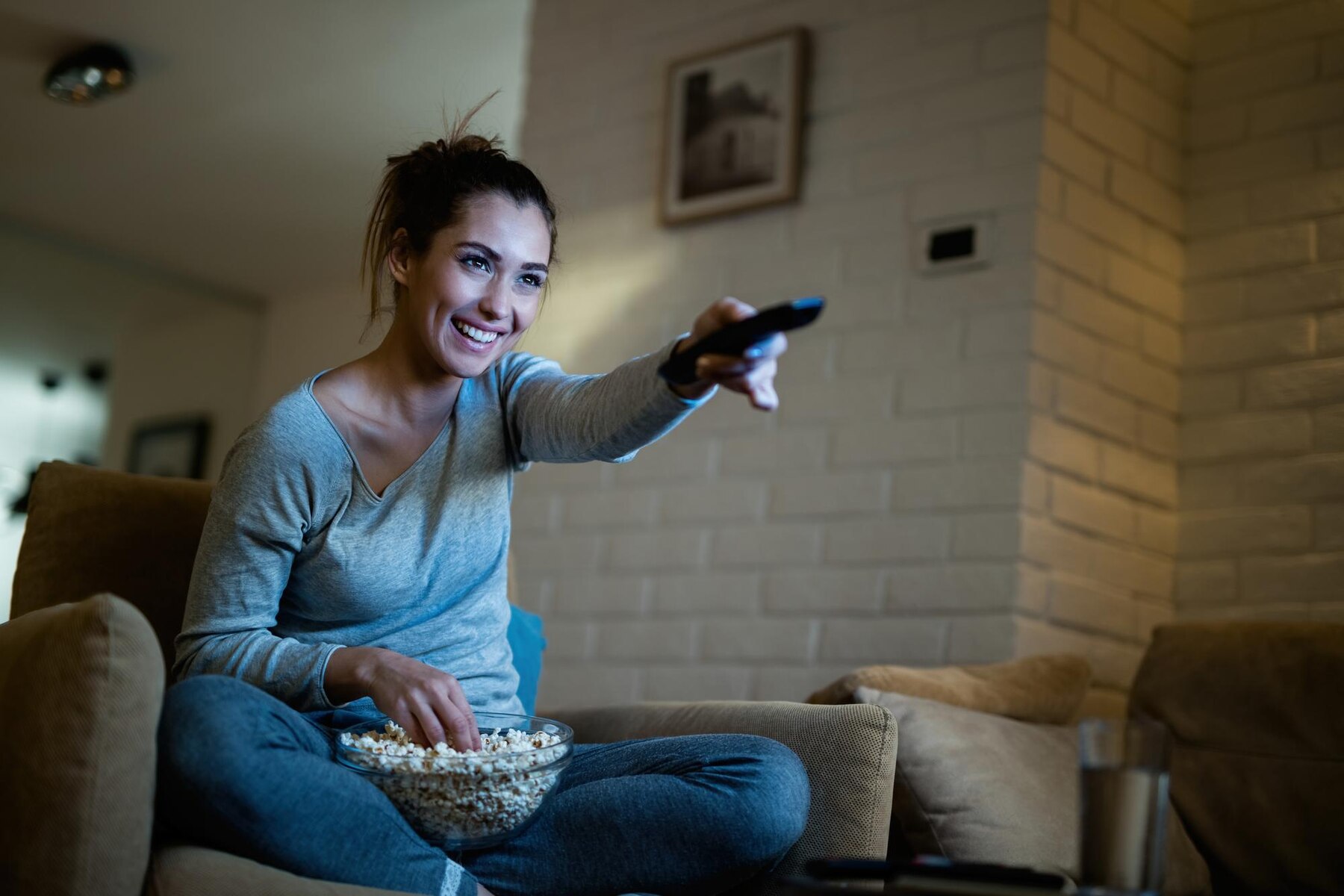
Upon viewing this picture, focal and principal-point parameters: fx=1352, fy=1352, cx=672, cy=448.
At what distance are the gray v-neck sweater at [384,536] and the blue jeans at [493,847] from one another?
111 millimetres

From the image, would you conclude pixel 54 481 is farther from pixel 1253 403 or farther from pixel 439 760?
pixel 1253 403

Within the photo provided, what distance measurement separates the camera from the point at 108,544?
171cm

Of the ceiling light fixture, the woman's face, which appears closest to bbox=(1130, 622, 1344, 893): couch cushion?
the woman's face

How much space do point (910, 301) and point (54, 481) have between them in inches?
56.2

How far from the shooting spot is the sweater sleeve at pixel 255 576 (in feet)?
4.58

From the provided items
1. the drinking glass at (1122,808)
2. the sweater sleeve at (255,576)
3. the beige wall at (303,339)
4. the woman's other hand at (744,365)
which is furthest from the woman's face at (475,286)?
the beige wall at (303,339)

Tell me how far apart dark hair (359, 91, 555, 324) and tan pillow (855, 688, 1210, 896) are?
0.76m

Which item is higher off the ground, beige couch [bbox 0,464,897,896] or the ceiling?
the ceiling

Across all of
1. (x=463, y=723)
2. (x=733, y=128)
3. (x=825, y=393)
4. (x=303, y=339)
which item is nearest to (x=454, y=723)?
(x=463, y=723)

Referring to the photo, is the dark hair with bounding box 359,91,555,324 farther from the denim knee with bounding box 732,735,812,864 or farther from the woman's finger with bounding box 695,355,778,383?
the denim knee with bounding box 732,735,812,864

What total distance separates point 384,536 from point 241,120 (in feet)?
10.2

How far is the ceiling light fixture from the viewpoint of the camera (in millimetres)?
3803

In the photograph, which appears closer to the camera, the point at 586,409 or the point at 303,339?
the point at 586,409

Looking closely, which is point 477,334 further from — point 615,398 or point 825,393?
point 825,393
